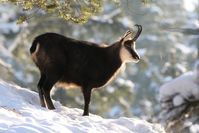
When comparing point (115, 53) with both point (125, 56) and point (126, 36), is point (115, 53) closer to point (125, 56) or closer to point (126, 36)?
point (125, 56)

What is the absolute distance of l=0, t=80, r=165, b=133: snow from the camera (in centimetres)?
820

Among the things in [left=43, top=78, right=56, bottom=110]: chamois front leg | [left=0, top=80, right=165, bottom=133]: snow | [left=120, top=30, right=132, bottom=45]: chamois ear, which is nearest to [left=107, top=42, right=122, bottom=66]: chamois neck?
[left=120, top=30, right=132, bottom=45]: chamois ear

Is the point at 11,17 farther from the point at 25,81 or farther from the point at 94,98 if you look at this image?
the point at 94,98

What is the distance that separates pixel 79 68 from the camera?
1137 cm

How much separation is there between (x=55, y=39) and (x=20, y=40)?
16.4 meters

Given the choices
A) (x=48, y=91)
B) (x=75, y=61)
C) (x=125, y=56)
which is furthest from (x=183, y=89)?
(x=48, y=91)

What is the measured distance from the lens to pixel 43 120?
8.85 metres

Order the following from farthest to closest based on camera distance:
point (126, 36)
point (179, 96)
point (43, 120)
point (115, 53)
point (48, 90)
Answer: point (179, 96) → point (115, 53) → point (126, 36) → point (48, 90) → point (43, 120)

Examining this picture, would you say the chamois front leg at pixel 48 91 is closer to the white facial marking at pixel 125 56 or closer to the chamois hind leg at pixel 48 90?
the chamois hind leg at pixel 48 90

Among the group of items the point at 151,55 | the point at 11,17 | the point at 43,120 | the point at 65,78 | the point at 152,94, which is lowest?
the point at 43,120

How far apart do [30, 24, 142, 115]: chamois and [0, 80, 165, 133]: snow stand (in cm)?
48

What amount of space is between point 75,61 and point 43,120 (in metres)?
2.70

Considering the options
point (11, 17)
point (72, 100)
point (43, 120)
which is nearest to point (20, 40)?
point (11, 17)

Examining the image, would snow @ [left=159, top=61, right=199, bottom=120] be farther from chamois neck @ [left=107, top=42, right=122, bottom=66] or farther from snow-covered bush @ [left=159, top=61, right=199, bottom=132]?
chamois neck @ [left=107, top=42, right=122, bottom=66]
